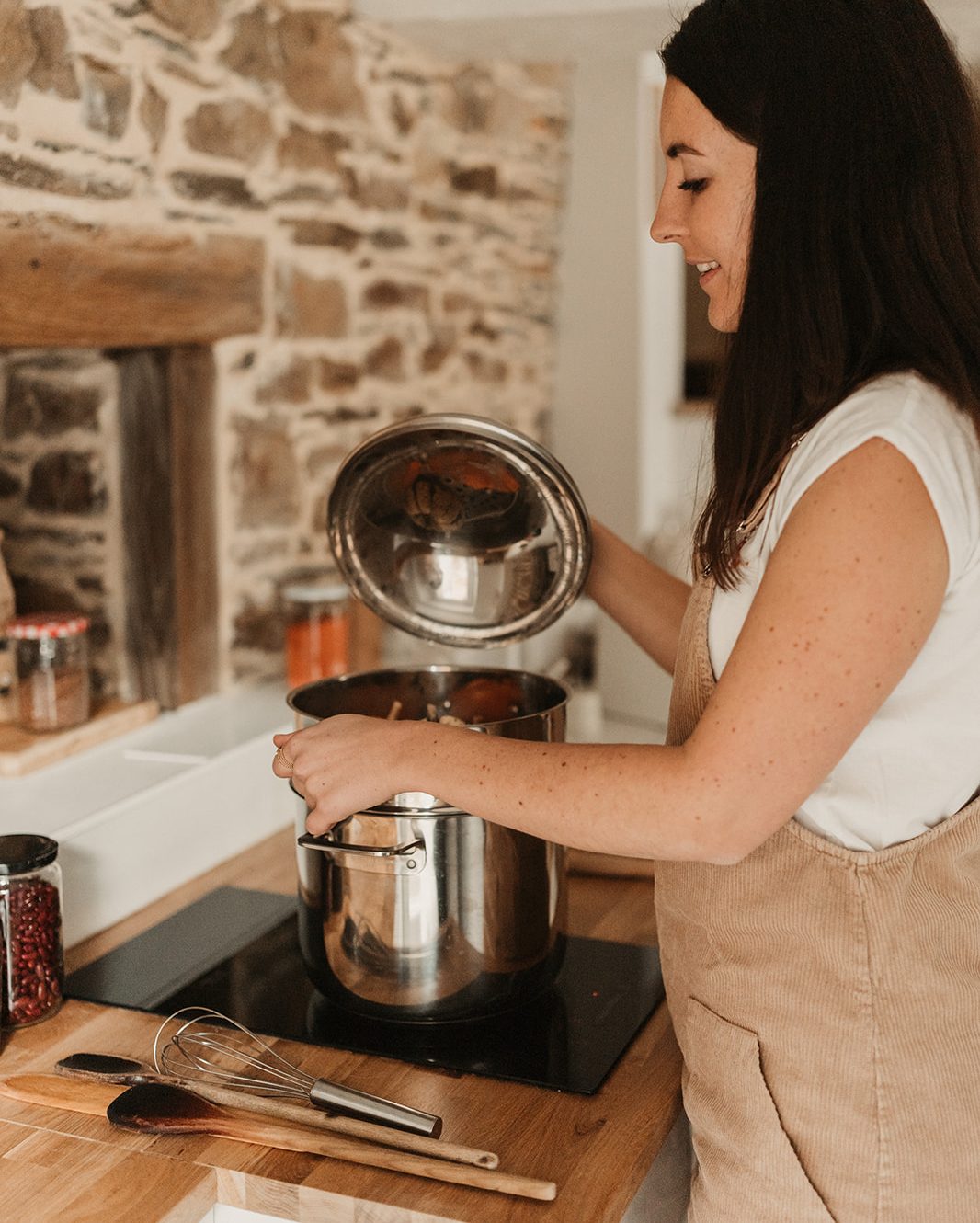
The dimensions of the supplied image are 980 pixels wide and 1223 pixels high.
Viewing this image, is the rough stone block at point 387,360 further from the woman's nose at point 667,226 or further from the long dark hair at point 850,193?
the long dark hair at point 850,193

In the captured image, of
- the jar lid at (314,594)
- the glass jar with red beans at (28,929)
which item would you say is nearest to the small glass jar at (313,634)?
the jar lid at (314,594)

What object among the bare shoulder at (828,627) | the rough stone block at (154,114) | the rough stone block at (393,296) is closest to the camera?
the bare shoulder at (828,627)

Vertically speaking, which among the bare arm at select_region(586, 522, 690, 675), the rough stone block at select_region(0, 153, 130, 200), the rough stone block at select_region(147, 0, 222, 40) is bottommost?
the bare arm at select_region(586, 522, 690, 675)

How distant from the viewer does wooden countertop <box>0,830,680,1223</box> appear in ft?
3.27

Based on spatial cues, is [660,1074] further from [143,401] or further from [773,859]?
[143,401]

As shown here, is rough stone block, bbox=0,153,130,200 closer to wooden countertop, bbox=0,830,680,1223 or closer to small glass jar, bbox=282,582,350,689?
small glass jar, bbox=282,582,350,689

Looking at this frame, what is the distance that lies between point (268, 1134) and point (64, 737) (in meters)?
0.85

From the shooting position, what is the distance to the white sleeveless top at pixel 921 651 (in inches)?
36.2

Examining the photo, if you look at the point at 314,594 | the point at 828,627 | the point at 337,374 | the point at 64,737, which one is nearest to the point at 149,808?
the point at 64,737

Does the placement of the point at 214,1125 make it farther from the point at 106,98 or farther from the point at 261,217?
the point at 261,217

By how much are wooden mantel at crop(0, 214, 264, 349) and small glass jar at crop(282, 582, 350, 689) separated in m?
0.45

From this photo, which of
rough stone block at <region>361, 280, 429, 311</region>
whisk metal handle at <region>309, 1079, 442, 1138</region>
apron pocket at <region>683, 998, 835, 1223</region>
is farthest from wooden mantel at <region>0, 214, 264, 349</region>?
apron pocket at <region>683, 998, 835, 1223</region>

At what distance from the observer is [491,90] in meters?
3.18

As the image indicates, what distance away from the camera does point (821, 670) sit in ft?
2.89
